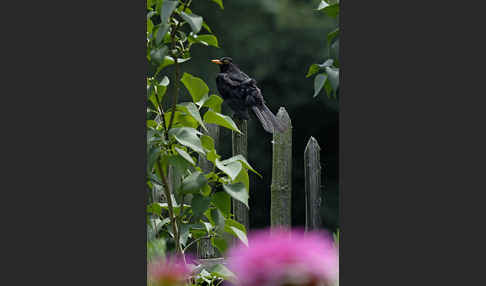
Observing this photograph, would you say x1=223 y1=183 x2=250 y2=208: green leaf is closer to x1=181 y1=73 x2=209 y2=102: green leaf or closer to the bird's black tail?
the bird's black tail

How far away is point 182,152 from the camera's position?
2373 millimetres

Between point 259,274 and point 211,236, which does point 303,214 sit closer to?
point 211,236

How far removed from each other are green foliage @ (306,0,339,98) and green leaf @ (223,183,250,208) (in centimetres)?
48

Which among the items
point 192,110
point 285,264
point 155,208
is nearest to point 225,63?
point 192,110

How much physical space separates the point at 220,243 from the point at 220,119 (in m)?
0.55

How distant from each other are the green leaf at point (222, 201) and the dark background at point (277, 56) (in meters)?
0.11

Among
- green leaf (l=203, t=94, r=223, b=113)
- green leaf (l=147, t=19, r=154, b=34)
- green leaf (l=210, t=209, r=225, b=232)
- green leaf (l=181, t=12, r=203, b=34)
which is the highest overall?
green leaf (l=147, t=19, r=154, b=34)

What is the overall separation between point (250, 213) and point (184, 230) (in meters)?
0.29

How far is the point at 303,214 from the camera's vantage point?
2.42 metres

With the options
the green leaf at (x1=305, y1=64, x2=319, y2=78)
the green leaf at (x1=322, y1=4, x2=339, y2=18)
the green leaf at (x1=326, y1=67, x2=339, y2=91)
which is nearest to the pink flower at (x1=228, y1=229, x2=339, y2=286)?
the green leaf at (x1=326, y1=67, x2=339, y2=91)

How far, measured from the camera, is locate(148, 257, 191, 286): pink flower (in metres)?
2.22

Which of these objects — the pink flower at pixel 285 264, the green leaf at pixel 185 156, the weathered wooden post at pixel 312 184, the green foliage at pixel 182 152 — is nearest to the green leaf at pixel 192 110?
the green foliage at pixel 182 152

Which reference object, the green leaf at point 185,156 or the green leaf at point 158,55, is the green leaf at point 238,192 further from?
the green leaf at point 158,55

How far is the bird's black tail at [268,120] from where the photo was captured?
247 centimetres
